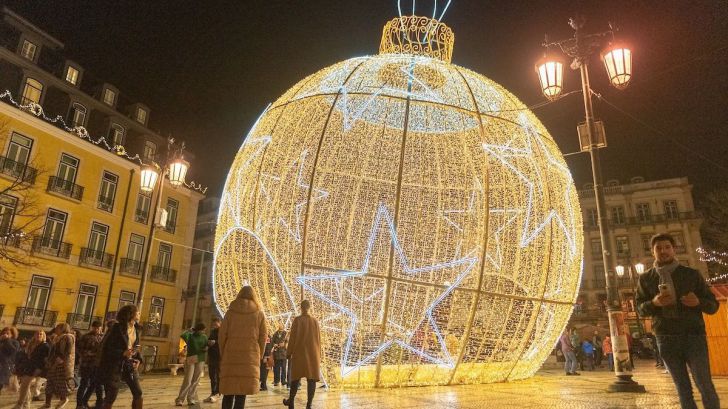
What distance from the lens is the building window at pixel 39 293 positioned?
1783cm

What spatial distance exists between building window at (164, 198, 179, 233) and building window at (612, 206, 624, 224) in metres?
33.5

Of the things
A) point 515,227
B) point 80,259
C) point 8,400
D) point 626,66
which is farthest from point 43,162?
point 626,66

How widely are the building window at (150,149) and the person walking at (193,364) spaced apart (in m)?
19.2

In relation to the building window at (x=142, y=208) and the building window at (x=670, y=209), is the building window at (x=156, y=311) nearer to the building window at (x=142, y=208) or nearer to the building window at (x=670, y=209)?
the building window at (x=142, y=208)

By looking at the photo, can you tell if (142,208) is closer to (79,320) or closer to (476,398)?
(79,320)

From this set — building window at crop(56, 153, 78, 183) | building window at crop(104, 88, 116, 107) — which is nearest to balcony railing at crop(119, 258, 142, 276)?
building window at crop(56, 153, 78, 183)

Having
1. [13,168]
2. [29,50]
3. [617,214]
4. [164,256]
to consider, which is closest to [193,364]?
[13,168]

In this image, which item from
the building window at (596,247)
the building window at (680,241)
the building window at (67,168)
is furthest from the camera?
the building window at (596,247)

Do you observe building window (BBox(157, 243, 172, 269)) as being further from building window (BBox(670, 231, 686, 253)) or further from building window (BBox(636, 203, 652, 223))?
building window (BBox(670, 231, 686, 253))

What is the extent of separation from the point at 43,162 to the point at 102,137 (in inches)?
109

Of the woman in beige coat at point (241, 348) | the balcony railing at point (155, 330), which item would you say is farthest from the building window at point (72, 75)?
the woman in beige coat at point (241, 348)

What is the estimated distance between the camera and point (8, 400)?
27.0ft

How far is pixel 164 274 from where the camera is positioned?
2328cm

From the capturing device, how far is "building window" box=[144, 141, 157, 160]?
942 inches
